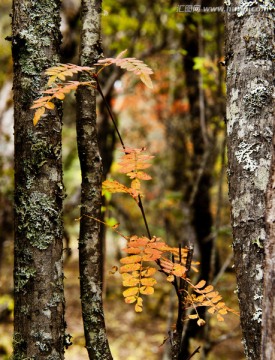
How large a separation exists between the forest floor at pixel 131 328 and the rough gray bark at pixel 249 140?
14.3ft

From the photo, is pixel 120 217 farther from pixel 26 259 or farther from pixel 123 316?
pixel 26 259

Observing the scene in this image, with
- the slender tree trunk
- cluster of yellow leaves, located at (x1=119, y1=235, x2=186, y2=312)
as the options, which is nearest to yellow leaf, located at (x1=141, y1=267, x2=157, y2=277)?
cluster of yellow leaves, located at (x1=119, y1=235, x2=186, y2=312)

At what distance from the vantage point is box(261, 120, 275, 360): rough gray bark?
46.5 inches

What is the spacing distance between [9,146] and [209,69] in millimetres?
3725

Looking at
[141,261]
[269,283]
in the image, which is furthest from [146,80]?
[269,283]

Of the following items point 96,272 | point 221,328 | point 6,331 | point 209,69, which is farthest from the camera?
point 221,328

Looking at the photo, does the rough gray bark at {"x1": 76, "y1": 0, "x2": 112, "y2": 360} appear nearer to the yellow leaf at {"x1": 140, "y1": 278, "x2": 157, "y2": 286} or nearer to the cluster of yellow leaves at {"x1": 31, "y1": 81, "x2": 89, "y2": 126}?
the yellow leaf at {"x1": 140, "y1": 278, "x2": 157, "y2": 286}

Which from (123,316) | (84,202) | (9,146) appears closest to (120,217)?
(123,316)

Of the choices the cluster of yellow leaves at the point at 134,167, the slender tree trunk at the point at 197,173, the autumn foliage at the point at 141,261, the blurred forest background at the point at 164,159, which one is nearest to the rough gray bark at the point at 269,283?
the autumn foliage at the point at 141,261

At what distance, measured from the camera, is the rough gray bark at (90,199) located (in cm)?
185

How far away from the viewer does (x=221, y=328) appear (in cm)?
749

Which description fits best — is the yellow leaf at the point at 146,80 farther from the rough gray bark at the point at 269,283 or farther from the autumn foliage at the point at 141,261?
the rough gray bark at the point at 269,283

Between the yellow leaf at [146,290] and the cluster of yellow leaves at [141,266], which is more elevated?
the cluster of yellow leaves at [141,266]

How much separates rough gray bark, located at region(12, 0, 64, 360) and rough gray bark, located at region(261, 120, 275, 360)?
0.87 meters
